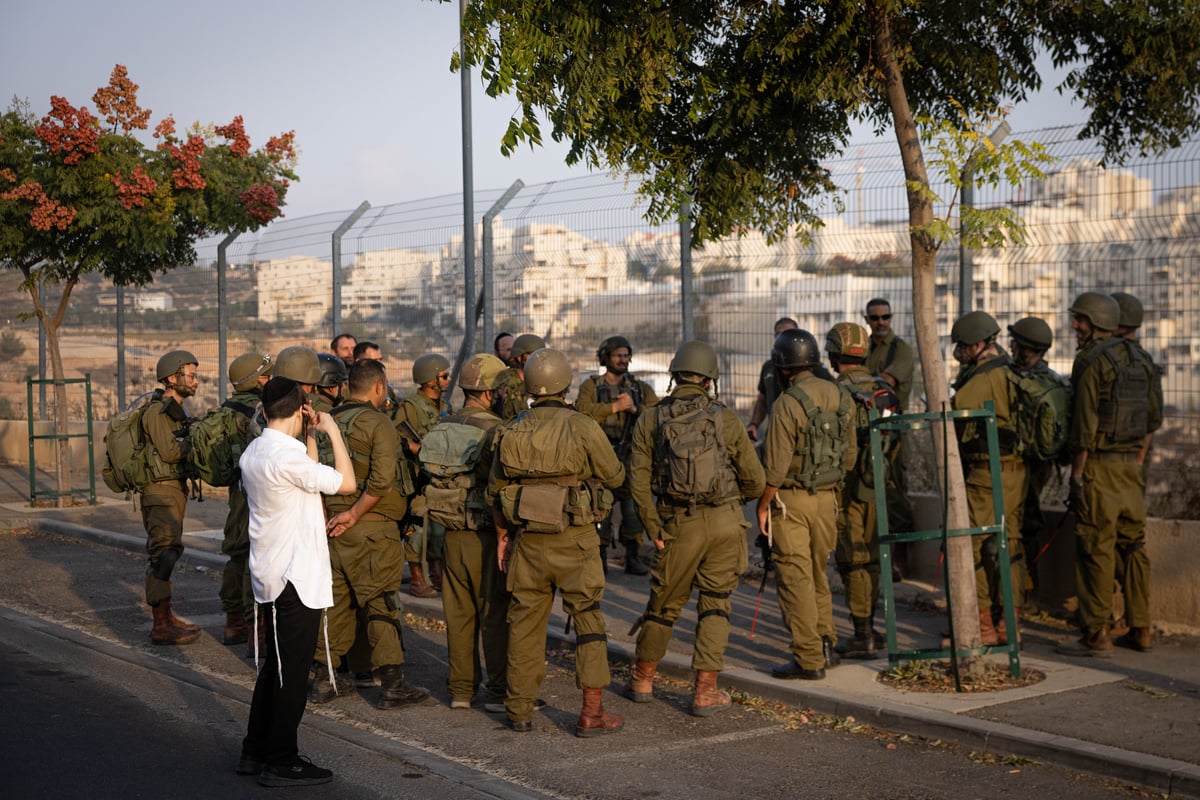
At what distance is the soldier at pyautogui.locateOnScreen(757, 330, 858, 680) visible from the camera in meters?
7.63

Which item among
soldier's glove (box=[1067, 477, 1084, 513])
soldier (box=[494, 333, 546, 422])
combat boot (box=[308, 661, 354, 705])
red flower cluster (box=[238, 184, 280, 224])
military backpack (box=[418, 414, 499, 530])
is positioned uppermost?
red flower cluster (box=[238, 184, 280, 224])

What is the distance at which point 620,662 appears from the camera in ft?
28.0

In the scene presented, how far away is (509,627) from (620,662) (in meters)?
1.49

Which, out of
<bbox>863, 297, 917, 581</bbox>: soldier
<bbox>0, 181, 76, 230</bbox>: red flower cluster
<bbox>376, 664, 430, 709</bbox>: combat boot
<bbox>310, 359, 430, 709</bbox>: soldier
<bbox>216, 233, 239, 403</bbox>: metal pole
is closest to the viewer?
<bbox>310, 359, 430, 709</bbox>: soldier

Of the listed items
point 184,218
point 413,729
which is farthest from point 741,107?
point 184,218

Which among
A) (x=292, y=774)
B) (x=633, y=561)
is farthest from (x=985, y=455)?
(x=292, y=774)

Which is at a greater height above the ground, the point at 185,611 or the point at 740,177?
the point at 740,177

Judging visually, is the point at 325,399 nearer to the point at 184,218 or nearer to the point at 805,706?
the point at 805,706

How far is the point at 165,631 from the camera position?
936 cm

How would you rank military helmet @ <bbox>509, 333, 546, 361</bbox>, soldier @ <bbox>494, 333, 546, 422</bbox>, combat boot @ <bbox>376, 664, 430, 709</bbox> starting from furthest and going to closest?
military helmet @ <bbox>509, 333, 546, 361</bbox> → soldier @ <bbox>494, 333, 546, 422</bbox> → combat boot @ <bbox>376, 664, 430, 709</bbox>

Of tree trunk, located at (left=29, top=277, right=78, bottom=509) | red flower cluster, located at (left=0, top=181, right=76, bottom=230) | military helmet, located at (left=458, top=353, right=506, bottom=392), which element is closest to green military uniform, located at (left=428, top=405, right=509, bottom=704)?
military helmet, located at (left=458, top=353, right=506, bottom=392)

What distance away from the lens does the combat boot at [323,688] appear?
7.77 m

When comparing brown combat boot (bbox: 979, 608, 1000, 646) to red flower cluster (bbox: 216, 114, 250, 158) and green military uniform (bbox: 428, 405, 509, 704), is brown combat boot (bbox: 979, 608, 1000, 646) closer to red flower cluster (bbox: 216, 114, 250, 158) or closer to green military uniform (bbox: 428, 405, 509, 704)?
green military uniform (bbox: 428, 405, 509, 704)

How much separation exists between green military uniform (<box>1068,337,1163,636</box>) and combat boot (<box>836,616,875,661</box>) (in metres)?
1.30
